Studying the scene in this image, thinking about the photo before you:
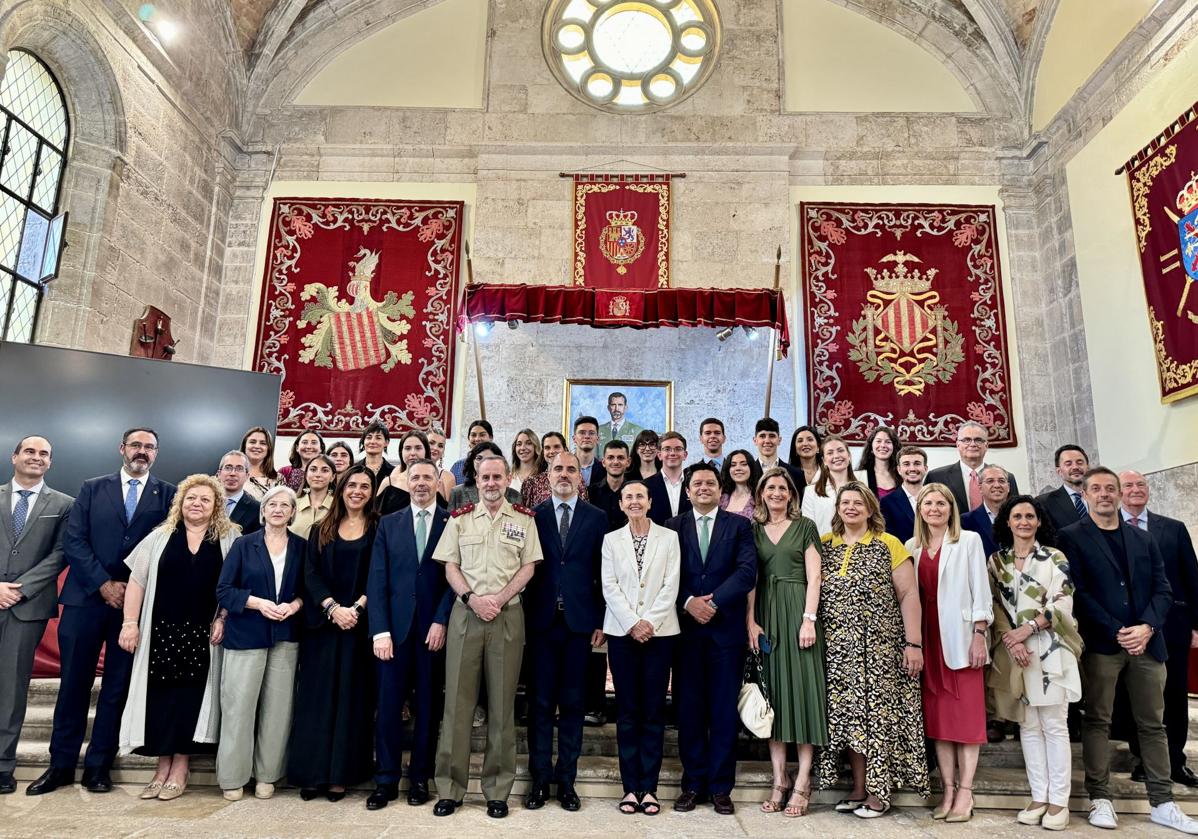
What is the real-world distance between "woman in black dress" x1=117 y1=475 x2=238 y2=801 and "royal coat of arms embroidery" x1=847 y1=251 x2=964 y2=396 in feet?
21.0

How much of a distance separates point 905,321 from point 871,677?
5.61 meters

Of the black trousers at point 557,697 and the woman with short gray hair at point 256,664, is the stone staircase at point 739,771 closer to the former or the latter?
the black trousers at point 557,697

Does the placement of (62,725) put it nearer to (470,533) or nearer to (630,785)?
(470,533)

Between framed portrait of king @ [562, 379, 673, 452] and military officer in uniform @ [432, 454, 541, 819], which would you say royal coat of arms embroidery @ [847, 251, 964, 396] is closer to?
framed portrait of king @ [562, 379, 673, 452]

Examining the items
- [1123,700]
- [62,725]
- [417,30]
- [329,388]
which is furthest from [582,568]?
[417,30]

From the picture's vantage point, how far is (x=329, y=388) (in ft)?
27.3

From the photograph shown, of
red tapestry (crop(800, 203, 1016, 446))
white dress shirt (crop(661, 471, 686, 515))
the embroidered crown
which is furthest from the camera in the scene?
red tapestry (crop(800, 203, 1016, 446))

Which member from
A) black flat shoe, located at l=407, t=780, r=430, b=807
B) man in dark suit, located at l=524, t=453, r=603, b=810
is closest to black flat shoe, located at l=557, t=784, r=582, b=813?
man in dark suit, located at l=524, t=453, r=603, b=810

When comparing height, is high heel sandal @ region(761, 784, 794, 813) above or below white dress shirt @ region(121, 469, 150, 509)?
below

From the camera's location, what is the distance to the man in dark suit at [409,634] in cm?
360

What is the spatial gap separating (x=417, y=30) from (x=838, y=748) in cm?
881

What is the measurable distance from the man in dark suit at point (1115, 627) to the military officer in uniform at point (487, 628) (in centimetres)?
250

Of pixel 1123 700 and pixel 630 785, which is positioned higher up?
pixel 1123 700

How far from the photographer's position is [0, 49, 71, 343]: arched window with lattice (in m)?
6.48
